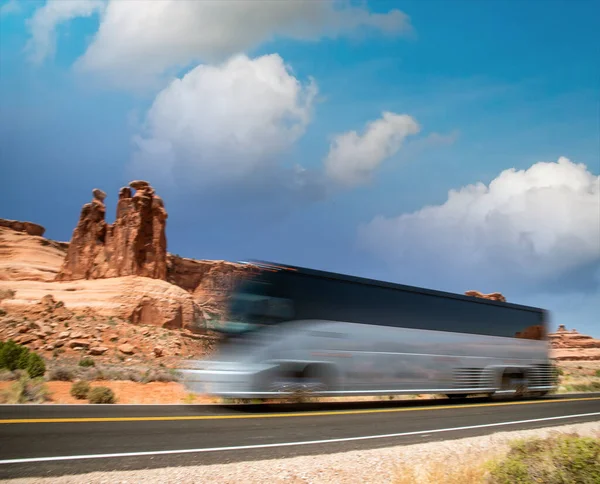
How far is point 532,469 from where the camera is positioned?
5555 mm

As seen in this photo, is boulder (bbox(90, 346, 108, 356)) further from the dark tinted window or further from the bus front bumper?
the bus front bumper

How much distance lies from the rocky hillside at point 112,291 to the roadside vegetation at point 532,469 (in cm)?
4096

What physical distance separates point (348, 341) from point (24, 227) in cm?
11021

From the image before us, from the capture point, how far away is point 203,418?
1191 cm

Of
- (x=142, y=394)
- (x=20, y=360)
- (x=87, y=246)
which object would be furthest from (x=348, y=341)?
(x=87, y=246)

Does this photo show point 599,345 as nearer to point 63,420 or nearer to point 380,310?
point 380,310

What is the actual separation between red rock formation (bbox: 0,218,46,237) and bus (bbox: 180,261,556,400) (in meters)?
108

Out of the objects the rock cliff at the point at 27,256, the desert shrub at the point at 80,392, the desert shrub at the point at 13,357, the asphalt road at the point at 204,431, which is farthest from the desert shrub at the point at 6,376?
the rock cliff at the point at 27,256

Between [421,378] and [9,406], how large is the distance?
11.3 metres

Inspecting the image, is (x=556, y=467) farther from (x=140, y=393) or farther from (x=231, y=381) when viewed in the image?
(x=140, y=393)

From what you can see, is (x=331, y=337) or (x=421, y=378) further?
(x=421, y=378)

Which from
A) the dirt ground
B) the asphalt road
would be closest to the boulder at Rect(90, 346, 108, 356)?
the dirt ground

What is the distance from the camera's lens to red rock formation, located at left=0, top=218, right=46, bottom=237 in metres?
108

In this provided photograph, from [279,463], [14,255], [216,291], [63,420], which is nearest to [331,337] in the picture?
[216,291]
